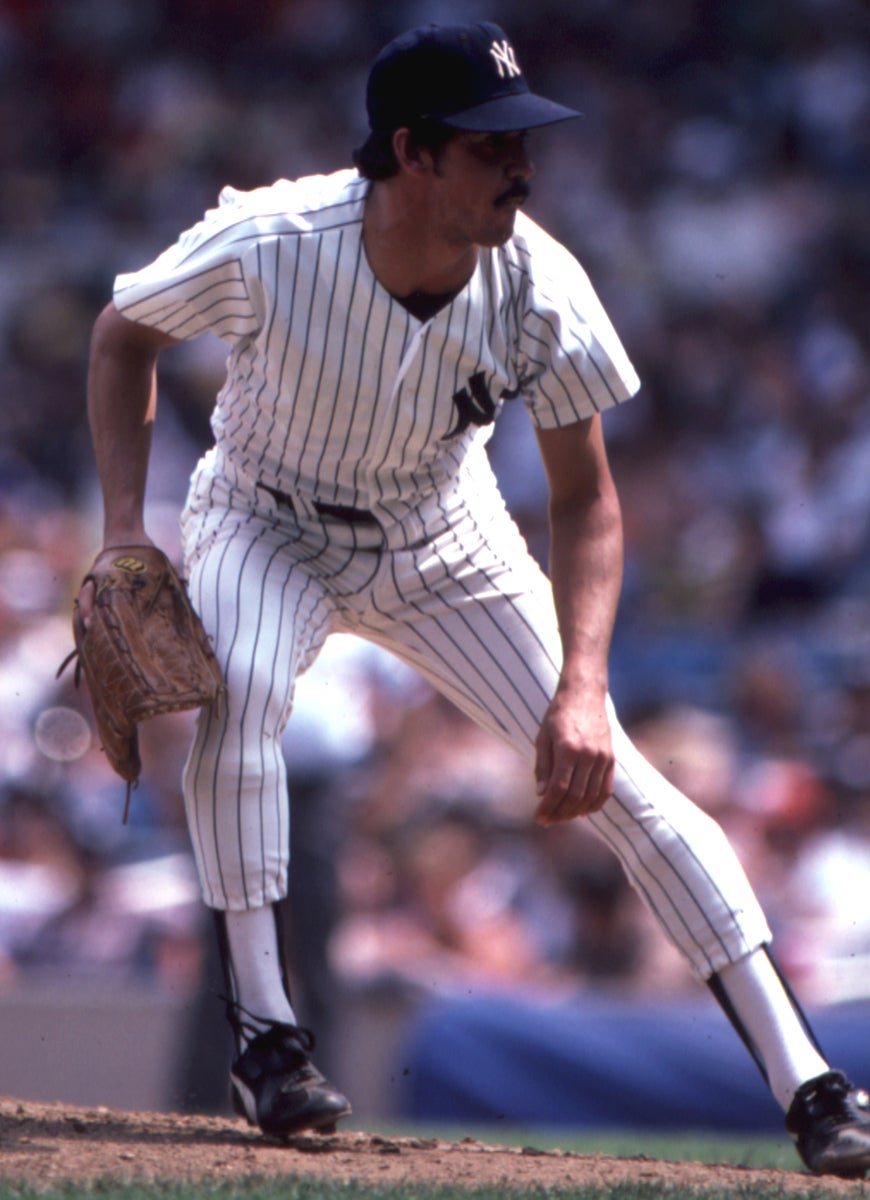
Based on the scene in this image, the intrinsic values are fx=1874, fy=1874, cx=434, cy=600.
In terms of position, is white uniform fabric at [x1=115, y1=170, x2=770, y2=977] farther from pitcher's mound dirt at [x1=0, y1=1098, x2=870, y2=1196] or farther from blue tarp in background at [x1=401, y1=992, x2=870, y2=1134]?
blue tarp in background at [x1=401, y1=992, x2=870, y2=1134]

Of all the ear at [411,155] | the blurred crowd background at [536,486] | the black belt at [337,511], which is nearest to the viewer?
the ear at [411,155]

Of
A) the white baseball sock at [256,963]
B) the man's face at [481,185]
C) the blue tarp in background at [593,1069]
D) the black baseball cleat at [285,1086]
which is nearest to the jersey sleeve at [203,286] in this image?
the man's face at [481,185]

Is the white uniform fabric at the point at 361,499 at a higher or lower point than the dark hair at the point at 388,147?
lower

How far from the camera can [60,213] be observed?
33.8ft

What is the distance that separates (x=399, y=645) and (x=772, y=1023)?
885mm

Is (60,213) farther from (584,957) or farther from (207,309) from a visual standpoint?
(207,309)

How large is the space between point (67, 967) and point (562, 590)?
3892 millimetres

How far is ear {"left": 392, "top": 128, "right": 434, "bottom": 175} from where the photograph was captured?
2838 millimetres

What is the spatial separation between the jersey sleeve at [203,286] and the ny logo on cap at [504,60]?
0.44 m

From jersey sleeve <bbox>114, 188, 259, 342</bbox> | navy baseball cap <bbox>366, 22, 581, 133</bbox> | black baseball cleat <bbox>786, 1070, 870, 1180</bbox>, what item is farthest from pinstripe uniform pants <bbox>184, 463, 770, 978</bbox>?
navy baseball cap <bbox>366, 22, 581, 133</bbox>

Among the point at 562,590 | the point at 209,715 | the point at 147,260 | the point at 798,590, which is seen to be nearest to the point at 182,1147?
the point at 209,715

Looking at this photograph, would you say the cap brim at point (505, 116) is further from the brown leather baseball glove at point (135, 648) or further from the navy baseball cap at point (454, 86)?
the brown leather baseball glove at point (135, 648)

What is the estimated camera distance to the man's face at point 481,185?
2789mm

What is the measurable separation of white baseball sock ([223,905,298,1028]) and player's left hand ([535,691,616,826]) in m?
0.50
